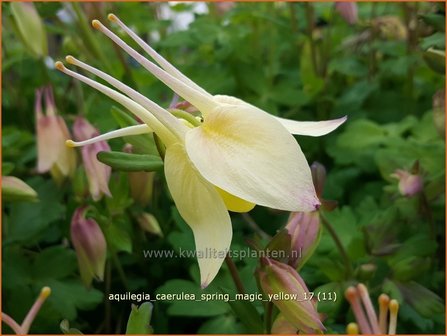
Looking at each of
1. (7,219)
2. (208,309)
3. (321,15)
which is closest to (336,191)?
(208,309)

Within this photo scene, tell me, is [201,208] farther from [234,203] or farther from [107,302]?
[107,302]

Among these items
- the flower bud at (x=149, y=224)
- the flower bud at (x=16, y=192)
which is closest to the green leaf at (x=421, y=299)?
the flower bud at (x=149, y=224)

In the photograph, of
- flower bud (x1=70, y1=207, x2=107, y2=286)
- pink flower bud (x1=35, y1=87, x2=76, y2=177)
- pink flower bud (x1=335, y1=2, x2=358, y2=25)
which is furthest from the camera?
pink flower bud (x1=335, y1=2, x2=358, y2=25)

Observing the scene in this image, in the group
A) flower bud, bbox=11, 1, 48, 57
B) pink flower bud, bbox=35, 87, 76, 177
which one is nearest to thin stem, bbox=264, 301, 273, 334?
pink flower bud, bbox=35, 87, 76, 177

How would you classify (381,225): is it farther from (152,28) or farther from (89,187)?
(152,28)

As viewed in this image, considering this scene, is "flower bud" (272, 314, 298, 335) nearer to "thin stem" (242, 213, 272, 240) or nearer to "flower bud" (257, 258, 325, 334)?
"flower bud" (257, 258, 325, 334)

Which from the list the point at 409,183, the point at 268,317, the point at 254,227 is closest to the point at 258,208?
the point at 254,227

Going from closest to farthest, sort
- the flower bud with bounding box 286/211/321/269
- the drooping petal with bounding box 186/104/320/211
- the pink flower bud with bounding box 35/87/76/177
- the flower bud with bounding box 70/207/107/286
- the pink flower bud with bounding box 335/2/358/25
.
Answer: the drooping petal with bounding box 186/104/320/211
the flower bud with bounding box 286/211/321/269
the flower bud with bounding box 70/207/107/286
the pink flower bud with bounding box 35/87/76/177
the pink flower bud with bounding box 335/2/358/25
